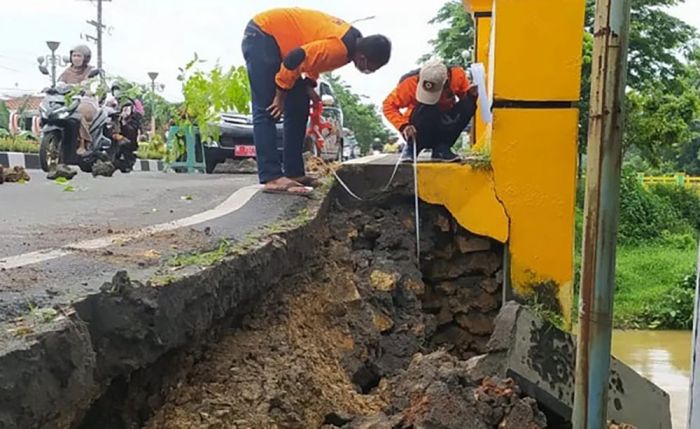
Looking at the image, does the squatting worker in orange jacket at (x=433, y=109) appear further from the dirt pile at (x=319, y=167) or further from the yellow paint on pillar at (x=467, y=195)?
the dirt pile at (x=319, y=167)

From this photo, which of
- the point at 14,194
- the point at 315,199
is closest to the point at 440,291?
the point at 315,199

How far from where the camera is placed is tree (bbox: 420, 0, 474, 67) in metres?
18.8

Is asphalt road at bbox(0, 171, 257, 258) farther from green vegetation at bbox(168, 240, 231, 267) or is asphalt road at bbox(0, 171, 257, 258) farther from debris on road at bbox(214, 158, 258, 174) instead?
debris on road at bbox(214, 158, 258, 174)

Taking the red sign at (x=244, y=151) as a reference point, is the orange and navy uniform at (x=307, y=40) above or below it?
above

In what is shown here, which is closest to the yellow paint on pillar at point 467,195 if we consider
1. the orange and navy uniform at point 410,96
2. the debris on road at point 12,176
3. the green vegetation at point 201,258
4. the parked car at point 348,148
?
the orange and navy uniform at point 410,96

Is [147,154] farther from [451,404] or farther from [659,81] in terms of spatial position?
[451,404]

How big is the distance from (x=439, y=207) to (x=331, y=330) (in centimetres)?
189

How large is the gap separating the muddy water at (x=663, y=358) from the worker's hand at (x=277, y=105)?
209 inches

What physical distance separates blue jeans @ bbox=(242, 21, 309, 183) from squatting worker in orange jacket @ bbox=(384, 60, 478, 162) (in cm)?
68

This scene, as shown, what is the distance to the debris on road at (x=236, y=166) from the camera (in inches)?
420

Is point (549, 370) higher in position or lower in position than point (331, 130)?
lower

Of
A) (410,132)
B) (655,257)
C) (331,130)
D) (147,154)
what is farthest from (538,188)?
(655,257)

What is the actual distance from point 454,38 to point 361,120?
3272 centimetres

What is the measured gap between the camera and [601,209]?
5.68 feet
